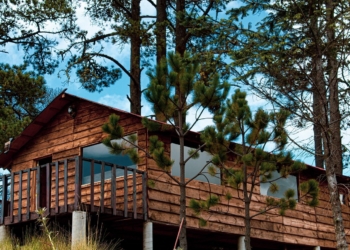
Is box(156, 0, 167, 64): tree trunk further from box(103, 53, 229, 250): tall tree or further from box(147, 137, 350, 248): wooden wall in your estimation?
box(103, 53, 229, 250): tall tree

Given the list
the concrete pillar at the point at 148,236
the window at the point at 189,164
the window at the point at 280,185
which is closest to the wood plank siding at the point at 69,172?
the concrete pillar at the point at 148,236

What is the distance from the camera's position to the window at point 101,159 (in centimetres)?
1377

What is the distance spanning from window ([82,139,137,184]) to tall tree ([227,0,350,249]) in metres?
3.11

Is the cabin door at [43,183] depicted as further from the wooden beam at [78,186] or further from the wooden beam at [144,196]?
the wooden beam at [78,186]

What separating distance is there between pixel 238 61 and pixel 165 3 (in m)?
7.43

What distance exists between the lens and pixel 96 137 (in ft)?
47.6

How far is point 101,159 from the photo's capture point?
14320 millimetres

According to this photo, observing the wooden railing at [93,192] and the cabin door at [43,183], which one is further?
the cabin door at [43,183]

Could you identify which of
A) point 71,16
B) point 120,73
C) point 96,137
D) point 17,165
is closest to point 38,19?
point 71,16

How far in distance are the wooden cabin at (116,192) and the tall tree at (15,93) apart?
4.05 metres

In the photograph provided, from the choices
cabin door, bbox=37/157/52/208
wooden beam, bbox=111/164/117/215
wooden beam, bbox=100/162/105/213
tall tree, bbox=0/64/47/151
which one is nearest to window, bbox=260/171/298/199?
wooden beam, bbox=111/164/117/215

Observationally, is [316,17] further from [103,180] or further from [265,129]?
[103,180]

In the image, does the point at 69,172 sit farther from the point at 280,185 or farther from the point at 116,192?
the point at 280,185

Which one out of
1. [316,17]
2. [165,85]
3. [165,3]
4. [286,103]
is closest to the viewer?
[165,85]
